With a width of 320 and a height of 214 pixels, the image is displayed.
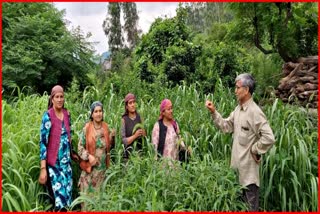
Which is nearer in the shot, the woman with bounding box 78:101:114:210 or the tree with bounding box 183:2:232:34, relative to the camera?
the woman with bounding box 78:101:114:210

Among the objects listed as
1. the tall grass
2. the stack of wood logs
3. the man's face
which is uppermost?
the stack of wood logs

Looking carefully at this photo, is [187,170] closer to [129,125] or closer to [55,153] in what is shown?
[129,125]

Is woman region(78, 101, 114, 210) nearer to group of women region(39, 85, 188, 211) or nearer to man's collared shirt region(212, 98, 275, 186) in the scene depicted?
group of women region(39, 85, 188, 211)

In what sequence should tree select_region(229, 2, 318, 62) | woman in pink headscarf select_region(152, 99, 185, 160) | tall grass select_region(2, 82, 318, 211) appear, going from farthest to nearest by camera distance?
1. tree select_region(229, 2, 318, 62)
2. woman in pink headscarf select_region(152, 99, 185, 160)
3. tall grass select_region(2, 82, 318, 211)

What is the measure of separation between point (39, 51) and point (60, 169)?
5444mm

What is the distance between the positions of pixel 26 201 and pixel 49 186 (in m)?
0.34

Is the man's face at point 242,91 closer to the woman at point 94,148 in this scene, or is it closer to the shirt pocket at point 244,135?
the shirt pocket at point 244,135

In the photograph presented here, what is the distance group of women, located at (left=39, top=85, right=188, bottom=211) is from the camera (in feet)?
12.8

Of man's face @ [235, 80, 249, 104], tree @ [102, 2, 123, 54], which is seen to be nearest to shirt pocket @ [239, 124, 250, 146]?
man's face @ [235, 80, 249, 104]

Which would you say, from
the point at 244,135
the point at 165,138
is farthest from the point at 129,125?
the point at 244,135

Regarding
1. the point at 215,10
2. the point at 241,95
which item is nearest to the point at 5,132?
the point at 241,95

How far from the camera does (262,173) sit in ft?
13.3

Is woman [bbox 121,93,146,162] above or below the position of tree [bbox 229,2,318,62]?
below

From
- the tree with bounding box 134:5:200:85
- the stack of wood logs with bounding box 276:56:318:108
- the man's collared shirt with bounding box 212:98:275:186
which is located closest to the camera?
the man's collared shirt with bounding box 212:98:275:186
